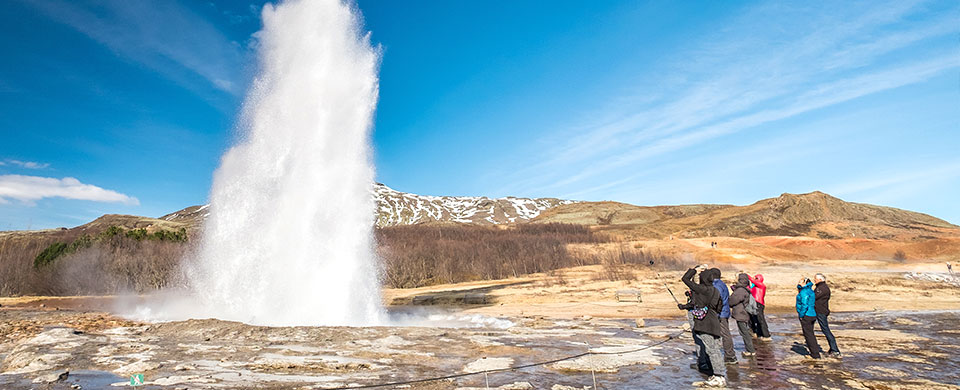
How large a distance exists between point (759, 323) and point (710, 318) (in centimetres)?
817

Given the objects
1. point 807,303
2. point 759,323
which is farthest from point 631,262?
point 807,303

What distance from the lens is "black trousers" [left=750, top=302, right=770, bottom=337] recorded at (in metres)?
15.6

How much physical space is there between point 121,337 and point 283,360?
9.12 meters

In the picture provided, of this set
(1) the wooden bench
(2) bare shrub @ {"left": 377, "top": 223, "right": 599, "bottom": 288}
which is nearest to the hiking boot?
(1) the wooden bench

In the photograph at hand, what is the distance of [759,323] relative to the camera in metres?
15.9

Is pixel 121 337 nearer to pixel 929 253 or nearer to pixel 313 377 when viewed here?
pixel 313 377

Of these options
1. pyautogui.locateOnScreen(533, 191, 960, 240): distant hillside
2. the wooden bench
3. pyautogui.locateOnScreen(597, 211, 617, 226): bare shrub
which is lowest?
the wooden bench

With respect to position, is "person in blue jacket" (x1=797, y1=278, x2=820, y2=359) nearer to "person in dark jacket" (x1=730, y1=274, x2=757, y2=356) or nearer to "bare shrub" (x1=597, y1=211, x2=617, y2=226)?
"person in dark jacket" (x1=730, y1=274, x2=757, y2=356)

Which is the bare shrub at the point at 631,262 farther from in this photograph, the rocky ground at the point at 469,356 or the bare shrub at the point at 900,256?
the rocky ground at the point at 469,356

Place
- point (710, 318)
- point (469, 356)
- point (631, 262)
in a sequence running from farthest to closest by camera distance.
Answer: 1. point (631, 262)
2. point (469, 356)
3. point (710, 318)

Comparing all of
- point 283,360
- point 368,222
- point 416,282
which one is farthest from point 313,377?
point 416,282

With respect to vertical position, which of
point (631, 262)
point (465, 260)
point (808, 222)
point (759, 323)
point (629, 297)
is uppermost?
point (808, 222)

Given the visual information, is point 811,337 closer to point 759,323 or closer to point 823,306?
point 823,306

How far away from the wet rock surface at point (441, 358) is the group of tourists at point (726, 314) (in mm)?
438
